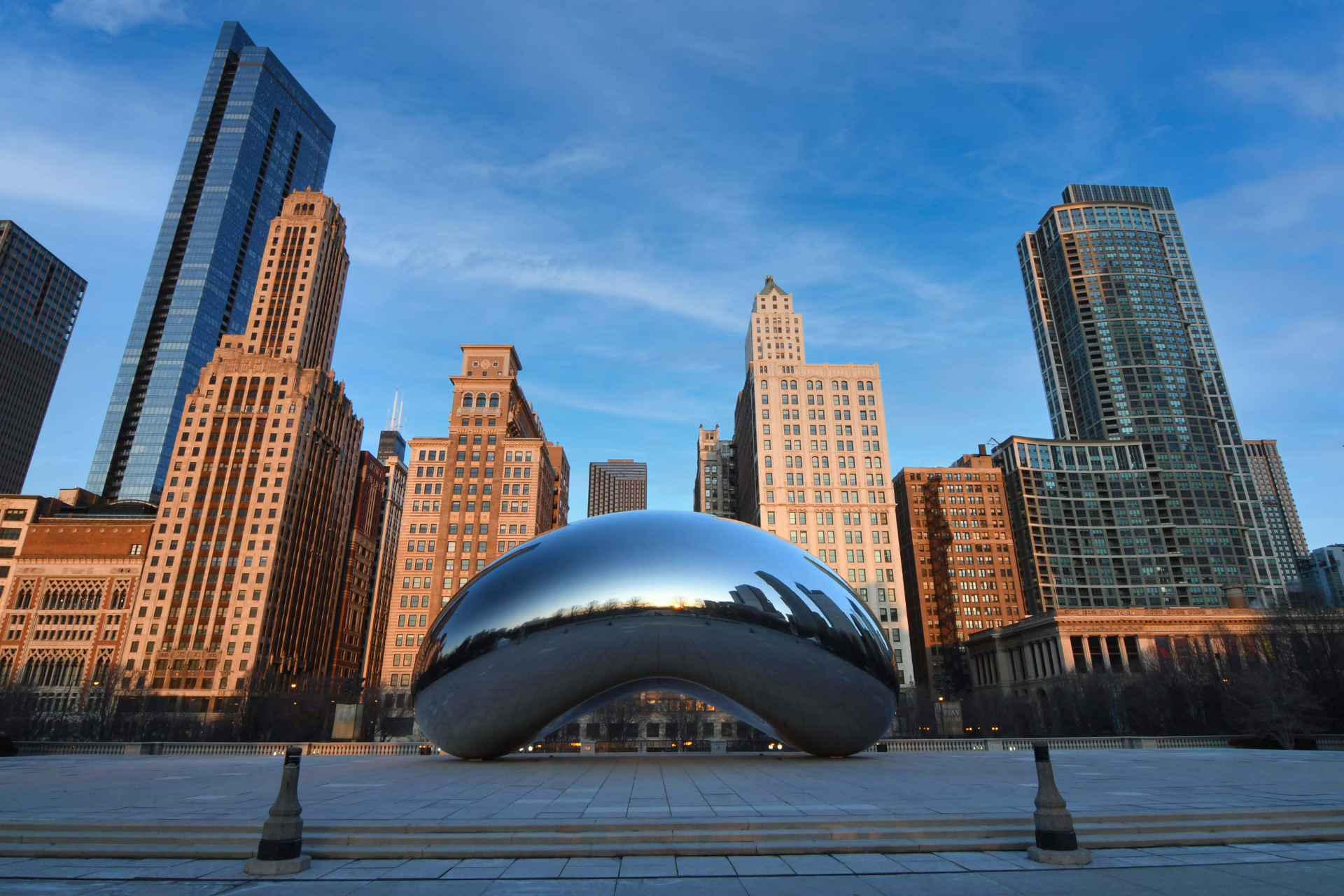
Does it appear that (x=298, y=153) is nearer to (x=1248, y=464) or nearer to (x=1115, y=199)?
(x=1115, y=199)

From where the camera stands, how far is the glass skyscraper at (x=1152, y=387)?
150250 mm

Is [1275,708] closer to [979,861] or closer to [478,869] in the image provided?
[979,861]

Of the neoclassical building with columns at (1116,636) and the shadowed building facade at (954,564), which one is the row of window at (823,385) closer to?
the shadowed building facade at (954,564)

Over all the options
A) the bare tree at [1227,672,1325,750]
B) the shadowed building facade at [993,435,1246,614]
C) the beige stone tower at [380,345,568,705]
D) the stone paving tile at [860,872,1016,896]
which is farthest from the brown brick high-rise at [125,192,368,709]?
the shadowed building facade at [993,435,1246,614]

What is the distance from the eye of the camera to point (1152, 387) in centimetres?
17025

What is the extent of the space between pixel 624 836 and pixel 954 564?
14757 cm

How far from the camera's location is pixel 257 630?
345 ft

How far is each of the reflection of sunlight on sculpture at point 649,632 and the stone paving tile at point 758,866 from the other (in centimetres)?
660

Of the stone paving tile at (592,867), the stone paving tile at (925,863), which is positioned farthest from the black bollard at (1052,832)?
the stone paving tile at (592,867)

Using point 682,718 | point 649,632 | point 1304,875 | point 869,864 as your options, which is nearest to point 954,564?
point 682,718

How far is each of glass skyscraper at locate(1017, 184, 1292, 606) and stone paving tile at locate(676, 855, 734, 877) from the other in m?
162

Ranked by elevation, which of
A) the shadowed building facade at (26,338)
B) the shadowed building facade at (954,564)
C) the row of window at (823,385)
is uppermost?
the shadowed building facade at (26,338)

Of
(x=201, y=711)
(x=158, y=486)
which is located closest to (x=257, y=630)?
(x=201, y=711)

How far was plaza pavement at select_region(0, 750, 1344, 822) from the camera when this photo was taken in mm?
9734
